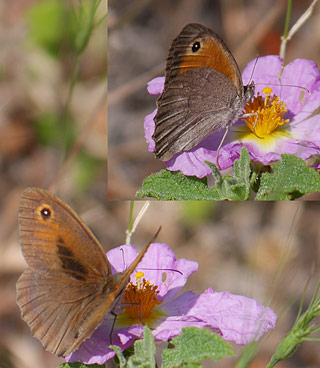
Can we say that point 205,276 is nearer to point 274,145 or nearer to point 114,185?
point 114,185

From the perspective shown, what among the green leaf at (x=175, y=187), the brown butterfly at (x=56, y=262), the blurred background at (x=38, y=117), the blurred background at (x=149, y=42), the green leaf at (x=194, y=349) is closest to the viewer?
the green leaf at (x=194, y=349)

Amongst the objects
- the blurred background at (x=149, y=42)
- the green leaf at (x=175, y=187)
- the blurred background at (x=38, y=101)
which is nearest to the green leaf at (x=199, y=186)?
the green leaf at (x=175, y=187)

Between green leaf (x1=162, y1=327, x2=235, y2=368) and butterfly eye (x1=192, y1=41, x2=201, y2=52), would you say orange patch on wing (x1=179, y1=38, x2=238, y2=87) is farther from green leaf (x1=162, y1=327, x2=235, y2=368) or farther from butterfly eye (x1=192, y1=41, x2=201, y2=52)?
green leaf (x1=162, y1=327, x2=235, y2=368)

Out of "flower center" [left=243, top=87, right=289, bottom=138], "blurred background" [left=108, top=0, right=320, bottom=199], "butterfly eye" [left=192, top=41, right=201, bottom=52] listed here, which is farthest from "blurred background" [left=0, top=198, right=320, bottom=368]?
"butterfly eye" [left=192, top=41, right=201, bottom=52]

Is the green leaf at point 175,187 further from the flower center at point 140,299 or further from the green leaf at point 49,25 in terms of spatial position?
the green leaf at point 49,25

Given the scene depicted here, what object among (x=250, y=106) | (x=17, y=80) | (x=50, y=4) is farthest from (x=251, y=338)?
(x=17, y=80)

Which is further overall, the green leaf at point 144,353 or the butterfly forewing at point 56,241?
the butterfly forewing at point 56,241
